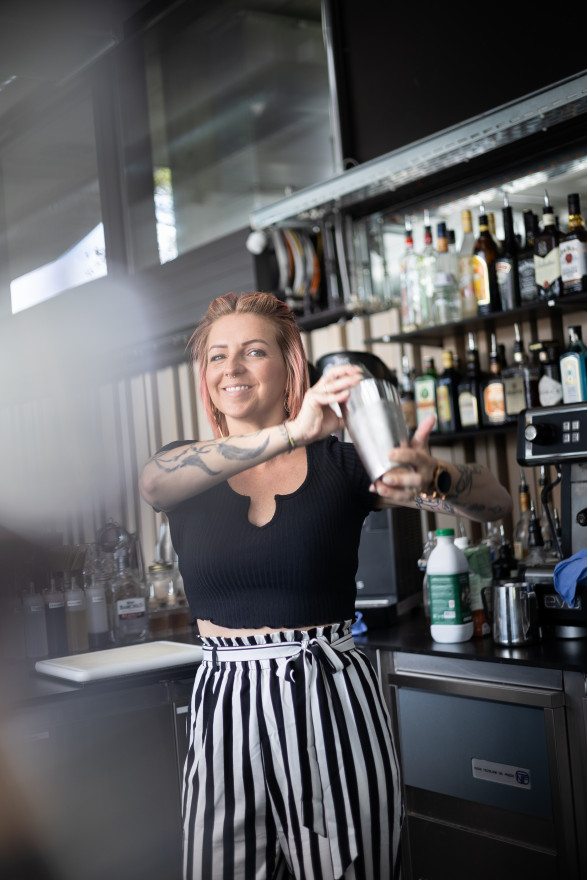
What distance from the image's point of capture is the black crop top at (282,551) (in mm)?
1264

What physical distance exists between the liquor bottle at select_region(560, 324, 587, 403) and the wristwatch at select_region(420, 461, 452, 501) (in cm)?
160

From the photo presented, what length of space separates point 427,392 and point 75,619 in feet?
4.93

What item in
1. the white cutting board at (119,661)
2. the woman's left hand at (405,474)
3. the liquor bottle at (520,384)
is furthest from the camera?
the liquor bottle at (520,384)

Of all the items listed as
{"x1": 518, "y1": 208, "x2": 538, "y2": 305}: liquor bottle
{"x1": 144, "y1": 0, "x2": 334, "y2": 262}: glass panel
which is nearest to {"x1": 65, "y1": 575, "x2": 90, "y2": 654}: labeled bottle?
{"x1": 518, "y1": 208, "x2": 538, "y2": 305}: liquor bottle

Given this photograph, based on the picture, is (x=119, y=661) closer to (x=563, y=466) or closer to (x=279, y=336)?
(x=279, y=336)

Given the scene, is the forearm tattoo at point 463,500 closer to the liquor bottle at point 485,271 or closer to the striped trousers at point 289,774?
Result: the striped trousers at point 289,774

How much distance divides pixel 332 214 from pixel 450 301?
0.65 metres

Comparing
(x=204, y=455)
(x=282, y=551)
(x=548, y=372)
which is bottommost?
(x=282, y=551)

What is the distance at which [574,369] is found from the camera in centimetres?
265

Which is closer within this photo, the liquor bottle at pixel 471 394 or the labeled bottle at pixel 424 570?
the labeled bottle at pixel 424 570

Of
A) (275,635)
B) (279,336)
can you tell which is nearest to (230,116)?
(279,336)

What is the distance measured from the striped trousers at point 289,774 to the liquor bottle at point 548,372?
5.51ft

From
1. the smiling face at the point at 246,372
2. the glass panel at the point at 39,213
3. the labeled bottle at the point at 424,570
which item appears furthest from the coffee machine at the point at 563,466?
the glass panel at the point at 39,213

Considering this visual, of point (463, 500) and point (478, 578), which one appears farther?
point (478, 578)
